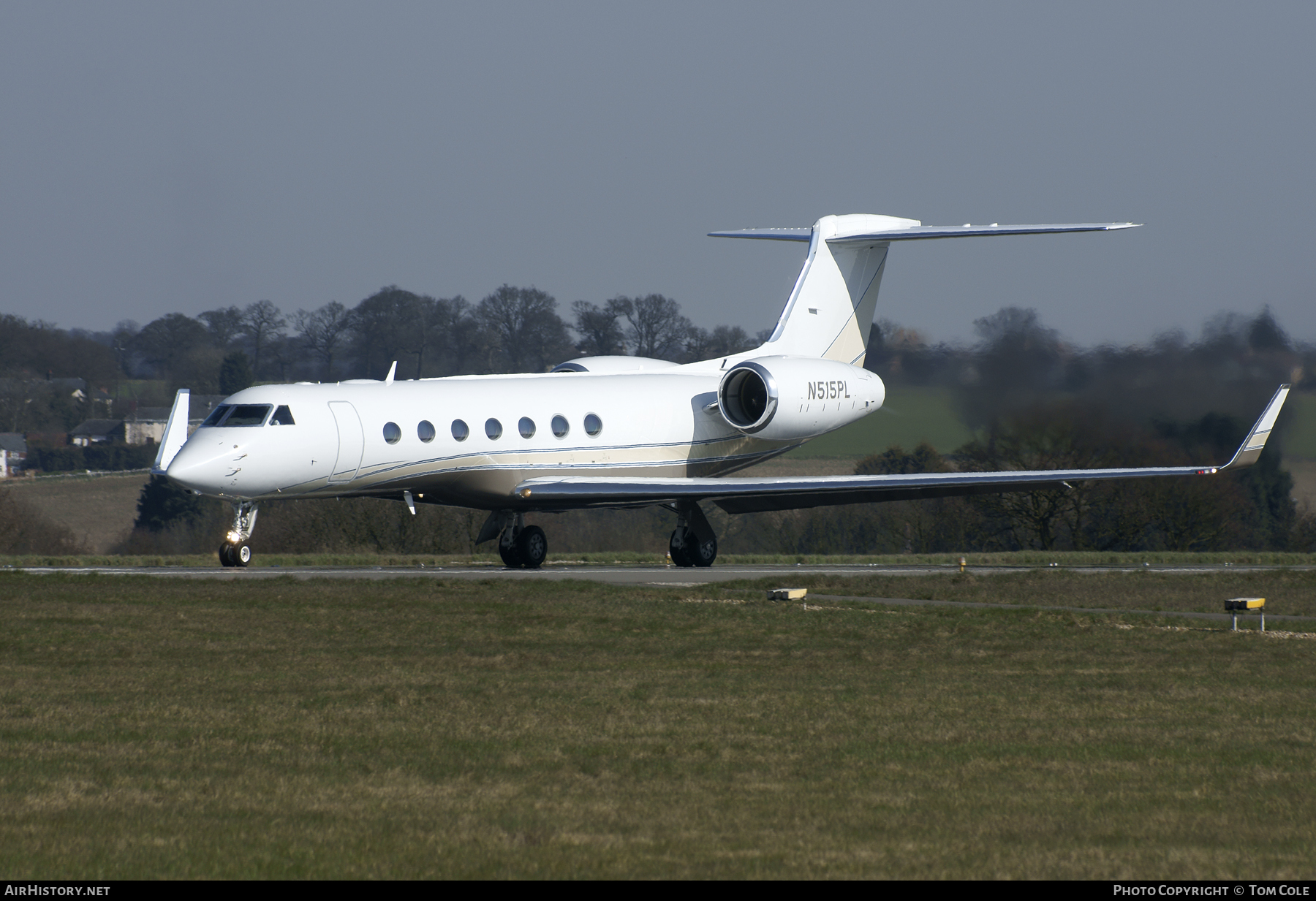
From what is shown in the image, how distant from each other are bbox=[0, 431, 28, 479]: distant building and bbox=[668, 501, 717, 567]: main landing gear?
5763 cm

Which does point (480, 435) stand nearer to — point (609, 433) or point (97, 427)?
point (609, 433)

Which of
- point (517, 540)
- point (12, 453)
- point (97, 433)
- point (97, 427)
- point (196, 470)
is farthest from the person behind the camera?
point (97, 427)

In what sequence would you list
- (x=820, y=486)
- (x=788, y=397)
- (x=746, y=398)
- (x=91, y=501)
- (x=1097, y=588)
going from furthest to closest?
(x=91, y=501)
(x=746, y=398)
(x=788, y=397)
(x=820, y=486)
(x=1097, y=588)

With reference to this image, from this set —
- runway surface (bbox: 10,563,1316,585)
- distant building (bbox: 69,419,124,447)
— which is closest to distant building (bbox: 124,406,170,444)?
distant building (bbox: 69,419,124,447)

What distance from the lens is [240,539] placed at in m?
25.1

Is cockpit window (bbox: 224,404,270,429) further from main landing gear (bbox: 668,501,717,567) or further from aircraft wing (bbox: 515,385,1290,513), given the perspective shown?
main landing gear (bbox: 668,501,717,567)

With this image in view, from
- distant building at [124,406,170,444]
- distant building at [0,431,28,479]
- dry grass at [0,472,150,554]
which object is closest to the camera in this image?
dry grass at [0,472,150,554]

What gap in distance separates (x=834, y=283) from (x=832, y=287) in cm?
13

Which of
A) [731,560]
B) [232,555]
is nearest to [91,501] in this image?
[731,560]

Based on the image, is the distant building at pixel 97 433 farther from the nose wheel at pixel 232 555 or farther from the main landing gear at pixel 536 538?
the nose wheel at pixel 232 555

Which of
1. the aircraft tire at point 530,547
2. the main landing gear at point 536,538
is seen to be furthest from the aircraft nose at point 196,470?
the aircraft tire at point 530,547

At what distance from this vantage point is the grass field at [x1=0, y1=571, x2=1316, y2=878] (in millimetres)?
7281

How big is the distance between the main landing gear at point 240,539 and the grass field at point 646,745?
22.8ft

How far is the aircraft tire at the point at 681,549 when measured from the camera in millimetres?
29625
